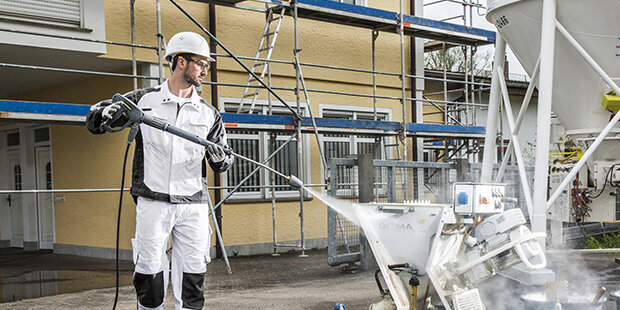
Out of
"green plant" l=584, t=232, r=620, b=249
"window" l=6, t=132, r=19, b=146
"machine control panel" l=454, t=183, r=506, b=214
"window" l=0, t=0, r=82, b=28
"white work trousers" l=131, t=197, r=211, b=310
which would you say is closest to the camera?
"white work trousers" l=131, t=197, r=211, b=310

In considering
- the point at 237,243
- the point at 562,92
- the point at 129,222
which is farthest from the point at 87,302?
the point at 562,92

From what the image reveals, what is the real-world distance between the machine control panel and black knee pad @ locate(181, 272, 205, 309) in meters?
2.07

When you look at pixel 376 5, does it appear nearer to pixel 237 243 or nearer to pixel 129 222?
pixel 237 243

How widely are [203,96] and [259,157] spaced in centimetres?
175

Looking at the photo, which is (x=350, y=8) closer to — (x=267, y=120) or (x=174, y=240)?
(x=267, y=120)

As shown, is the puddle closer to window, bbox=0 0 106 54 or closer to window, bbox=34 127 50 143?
window, bbox=0 0 106 54

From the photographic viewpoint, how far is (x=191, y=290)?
15.1ft

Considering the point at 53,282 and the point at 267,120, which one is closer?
the point at 53,282

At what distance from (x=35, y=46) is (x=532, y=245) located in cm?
738

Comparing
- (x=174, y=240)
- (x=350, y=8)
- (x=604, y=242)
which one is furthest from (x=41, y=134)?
(x=604, y=242)

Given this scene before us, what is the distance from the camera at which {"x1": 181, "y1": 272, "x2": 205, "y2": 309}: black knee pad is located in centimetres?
461

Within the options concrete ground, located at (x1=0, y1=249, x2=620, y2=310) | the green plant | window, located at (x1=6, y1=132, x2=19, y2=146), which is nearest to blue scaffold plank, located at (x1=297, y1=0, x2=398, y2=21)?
concrete ground, located at (x1=0, y1=249, x2=620, y2=310)

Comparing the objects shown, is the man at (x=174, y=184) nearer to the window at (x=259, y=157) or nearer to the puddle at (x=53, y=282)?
the puddle at (x=53, y=282)

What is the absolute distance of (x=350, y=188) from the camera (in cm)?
974
